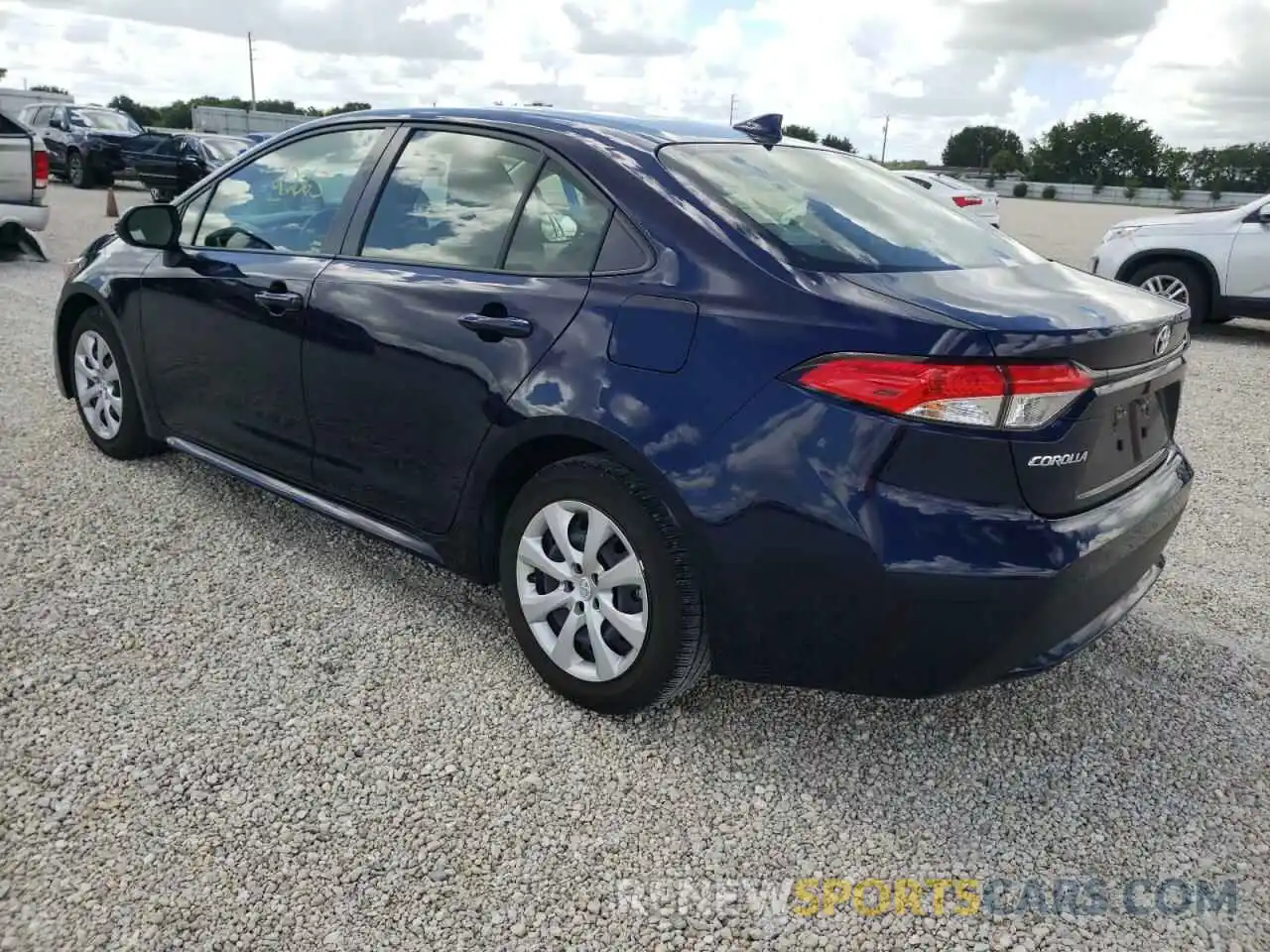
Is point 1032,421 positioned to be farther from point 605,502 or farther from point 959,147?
point 959,147

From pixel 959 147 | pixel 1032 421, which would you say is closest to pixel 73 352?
pixel 1032 421

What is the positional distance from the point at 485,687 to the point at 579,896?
920 mm

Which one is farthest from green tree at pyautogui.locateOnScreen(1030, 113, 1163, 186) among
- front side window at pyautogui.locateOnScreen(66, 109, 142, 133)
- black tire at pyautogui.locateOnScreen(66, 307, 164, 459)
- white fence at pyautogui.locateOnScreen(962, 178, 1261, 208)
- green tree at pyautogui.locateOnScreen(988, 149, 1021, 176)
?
black tire at pyautogui.locateOnScreen(66, 307, 164, 459)

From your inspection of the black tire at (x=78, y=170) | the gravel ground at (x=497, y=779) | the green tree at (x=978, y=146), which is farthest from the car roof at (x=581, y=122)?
the green tree at (x=978, y=146)

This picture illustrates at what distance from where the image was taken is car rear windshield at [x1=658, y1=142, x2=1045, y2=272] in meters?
2.64

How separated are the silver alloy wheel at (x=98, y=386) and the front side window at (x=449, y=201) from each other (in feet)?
6.36

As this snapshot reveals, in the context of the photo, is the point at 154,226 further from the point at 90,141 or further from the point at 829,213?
the point at 90,141

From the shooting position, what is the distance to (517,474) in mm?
3012

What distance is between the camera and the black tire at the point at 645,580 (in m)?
2.60

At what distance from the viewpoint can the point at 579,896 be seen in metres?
2.26

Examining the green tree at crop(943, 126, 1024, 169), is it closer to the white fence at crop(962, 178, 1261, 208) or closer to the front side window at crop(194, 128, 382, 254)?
the white fence at crop(962, 178, 1261, 208)

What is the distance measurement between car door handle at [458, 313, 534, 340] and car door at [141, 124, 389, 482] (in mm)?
791

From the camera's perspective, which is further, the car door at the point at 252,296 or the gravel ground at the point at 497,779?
the car door at the point at 252,296

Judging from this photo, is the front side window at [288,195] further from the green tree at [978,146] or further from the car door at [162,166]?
the green tree at [978,146]
